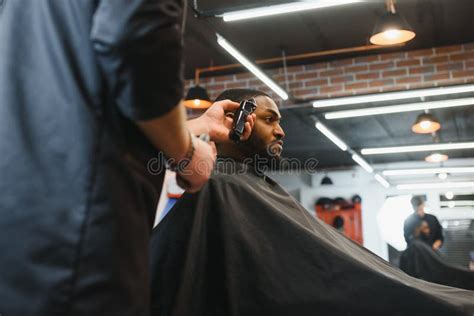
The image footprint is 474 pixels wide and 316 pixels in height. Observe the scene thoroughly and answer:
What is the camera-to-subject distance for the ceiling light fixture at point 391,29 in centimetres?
397

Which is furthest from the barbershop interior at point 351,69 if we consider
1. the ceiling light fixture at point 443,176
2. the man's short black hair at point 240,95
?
the ceiling light fixture at point 443,176

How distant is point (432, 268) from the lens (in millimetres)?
5668

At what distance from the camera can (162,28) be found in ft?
2.65

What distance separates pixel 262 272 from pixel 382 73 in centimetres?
491

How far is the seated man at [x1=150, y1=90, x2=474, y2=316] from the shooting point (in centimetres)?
Answer: 153

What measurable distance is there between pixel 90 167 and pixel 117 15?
0.22 m

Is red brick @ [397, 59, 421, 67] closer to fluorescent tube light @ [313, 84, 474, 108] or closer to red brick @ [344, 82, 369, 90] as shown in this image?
red brick @ [344, 82, 369, 90]

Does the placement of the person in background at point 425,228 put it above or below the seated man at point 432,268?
above

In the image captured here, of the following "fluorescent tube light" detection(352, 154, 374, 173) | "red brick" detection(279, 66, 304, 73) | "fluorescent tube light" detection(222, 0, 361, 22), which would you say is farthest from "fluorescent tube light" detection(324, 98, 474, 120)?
"fluorescent tube light" detection(352, 154, 374, 173)

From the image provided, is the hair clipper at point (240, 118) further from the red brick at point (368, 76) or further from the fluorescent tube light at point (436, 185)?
the fluorescent tube light at point (436, 185)

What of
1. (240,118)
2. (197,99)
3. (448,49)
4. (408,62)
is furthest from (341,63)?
(240,118)

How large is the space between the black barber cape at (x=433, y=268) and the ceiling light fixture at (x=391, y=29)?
2298 mm

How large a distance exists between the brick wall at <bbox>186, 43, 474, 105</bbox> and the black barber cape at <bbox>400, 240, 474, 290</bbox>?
1.78 metres

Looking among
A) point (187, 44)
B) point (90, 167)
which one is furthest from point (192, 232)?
point (187, 44)
